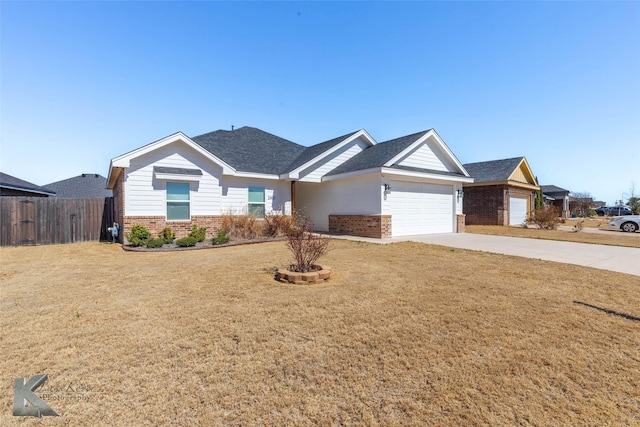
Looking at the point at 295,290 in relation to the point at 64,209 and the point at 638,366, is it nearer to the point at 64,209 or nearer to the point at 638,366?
the point at 638,366

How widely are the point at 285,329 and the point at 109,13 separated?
38.8ft

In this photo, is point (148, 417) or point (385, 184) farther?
point (385, 184)

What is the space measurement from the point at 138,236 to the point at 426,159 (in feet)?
45.4

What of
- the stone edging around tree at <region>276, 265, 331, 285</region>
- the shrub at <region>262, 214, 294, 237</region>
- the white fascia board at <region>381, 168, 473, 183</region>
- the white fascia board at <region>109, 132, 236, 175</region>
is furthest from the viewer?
the shrub at <region>262, 214, 294, 237</region>

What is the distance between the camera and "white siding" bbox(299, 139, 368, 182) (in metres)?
15.4

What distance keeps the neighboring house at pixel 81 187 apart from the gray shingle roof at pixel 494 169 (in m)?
37.5

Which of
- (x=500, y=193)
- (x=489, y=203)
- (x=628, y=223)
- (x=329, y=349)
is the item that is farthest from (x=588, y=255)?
(x=628, y=223)

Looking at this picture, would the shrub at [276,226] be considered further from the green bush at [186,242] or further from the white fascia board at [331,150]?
the green bush at [186,242]

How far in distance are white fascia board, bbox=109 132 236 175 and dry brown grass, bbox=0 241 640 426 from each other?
20.4ft

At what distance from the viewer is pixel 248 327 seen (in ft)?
11.8

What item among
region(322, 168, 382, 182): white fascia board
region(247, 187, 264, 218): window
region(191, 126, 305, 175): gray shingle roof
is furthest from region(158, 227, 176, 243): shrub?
region(322, 168, 382, 182): white fascia board


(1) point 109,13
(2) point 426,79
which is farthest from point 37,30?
(2) point 426,79

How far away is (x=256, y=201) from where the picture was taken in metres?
15.1

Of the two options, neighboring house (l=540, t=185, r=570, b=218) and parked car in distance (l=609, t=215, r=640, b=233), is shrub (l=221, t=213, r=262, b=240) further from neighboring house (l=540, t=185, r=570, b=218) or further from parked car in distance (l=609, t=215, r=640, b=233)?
neighboring house (l=540, t=185, r=570, b=218)
